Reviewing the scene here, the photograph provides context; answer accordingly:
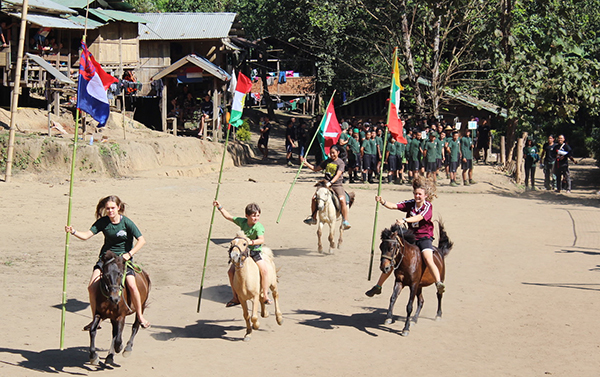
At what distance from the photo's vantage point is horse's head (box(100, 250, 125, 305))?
8.02m

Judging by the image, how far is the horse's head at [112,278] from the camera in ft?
26.3

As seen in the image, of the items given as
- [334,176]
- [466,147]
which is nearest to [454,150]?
[466,147]

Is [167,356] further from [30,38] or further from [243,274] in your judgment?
[30,38]

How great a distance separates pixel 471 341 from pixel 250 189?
13.9 meters

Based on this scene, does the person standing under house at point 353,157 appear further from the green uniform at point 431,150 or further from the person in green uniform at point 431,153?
the green uniform at point 431,150

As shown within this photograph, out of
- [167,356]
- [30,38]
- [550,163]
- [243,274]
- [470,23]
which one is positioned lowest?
[167,356]

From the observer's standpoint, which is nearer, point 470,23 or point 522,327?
point 522,327

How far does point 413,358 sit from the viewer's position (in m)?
9.17

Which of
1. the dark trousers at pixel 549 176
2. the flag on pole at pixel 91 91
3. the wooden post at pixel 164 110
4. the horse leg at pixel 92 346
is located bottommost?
the horse leg at pixel 92 346

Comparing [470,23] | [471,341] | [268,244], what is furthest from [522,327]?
[470,23]

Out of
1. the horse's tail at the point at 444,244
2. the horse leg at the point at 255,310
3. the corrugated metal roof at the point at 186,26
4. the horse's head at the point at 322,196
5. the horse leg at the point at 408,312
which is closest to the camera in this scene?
the horse leg at the point at 255,310

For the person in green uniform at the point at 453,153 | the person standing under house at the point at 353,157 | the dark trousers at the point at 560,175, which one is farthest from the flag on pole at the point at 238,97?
the dark trousers at the point at 560,175

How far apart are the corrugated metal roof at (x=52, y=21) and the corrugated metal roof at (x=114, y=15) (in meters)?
2.22

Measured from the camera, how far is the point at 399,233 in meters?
10.1
